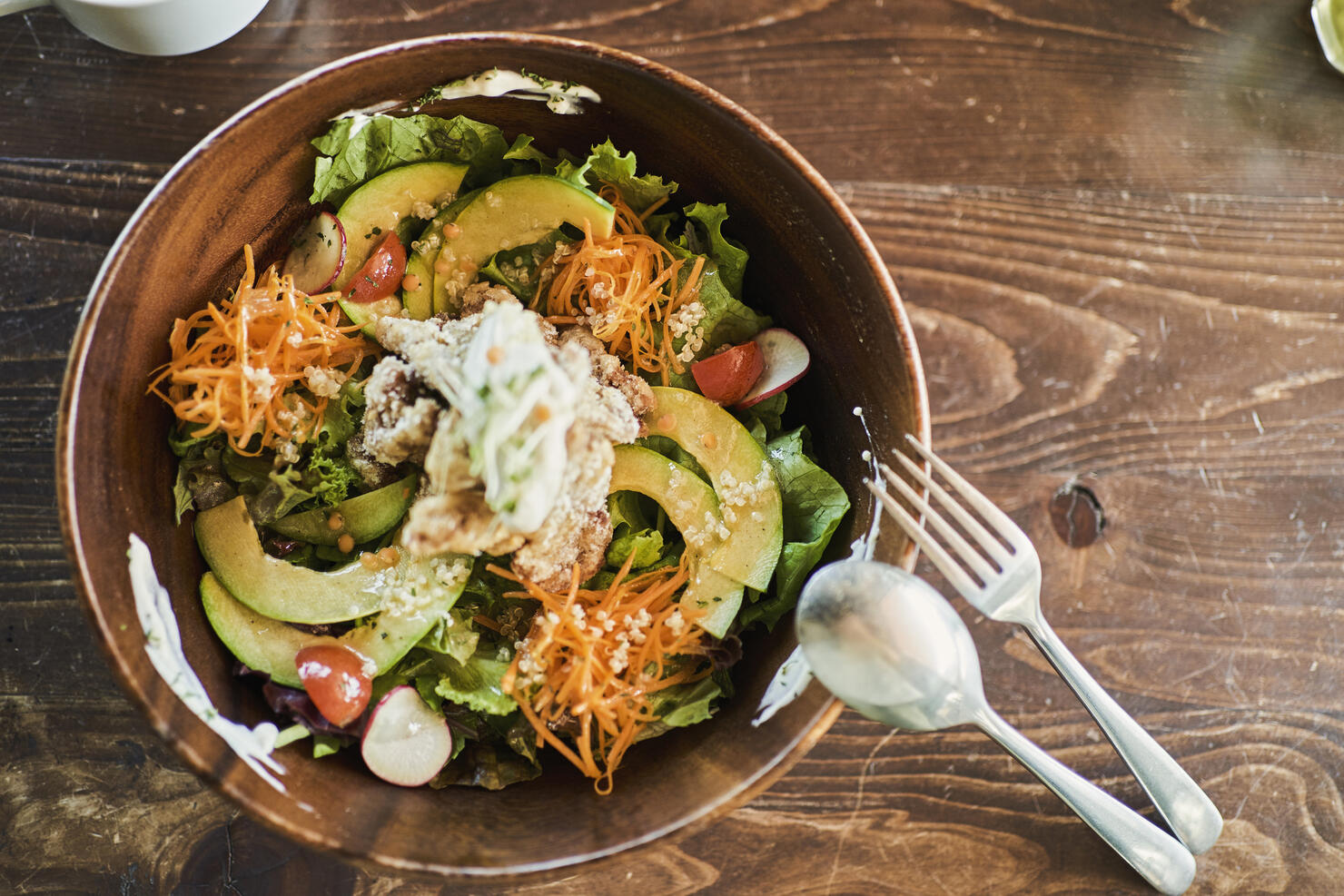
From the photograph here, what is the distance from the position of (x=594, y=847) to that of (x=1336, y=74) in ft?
11.0

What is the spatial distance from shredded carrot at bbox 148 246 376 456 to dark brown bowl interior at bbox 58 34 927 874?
0.07 m

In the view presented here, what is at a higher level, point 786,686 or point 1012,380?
point 1012,380

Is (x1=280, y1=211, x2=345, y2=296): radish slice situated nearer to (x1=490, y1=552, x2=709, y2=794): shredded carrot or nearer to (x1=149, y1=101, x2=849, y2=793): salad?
(x1=149, y1=101, x2=849, y2=793): salad

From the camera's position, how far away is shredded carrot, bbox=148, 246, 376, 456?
6.79 feet

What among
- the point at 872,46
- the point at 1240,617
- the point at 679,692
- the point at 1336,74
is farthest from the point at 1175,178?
the point at 679,692

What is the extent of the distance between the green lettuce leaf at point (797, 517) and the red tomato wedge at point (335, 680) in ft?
3.09

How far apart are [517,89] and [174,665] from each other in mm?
1563

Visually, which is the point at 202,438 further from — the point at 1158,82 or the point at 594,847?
the point at 1158,82

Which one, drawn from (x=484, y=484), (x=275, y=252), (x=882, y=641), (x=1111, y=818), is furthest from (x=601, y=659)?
(x=1111, y=818)

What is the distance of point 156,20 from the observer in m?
2.43

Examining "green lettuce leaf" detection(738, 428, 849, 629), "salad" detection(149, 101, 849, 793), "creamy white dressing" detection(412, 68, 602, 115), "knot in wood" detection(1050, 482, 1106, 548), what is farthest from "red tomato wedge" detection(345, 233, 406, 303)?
"knot in wood" detection(1050, 482, 1106, 548)

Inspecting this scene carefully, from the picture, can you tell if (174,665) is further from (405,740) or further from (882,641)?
(882,641)

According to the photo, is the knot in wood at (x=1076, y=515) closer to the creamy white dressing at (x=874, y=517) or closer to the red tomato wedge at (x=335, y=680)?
the creamy white dressing at (x=874, y=517)

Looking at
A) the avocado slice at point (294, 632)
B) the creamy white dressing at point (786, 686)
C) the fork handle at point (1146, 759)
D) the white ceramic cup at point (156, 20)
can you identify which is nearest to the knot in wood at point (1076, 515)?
the fork handle at point (1146, 759)
